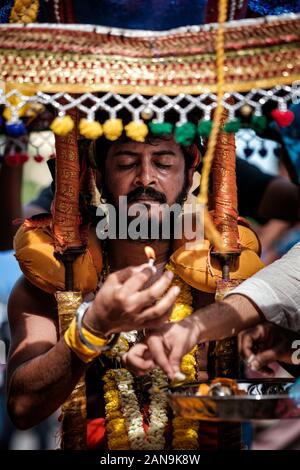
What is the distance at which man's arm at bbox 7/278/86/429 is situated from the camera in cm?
234

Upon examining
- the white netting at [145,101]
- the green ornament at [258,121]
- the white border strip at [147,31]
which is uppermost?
the white border strip at [147,31]

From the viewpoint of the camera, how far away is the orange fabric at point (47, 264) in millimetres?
2545

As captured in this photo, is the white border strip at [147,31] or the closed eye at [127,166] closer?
the white border strip at [147,31]

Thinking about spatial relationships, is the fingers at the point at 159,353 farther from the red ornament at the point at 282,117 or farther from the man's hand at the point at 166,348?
the red ornament at the point at 282,117

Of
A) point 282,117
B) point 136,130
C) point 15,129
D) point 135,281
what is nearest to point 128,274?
point 135,281

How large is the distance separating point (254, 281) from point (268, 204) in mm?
1585

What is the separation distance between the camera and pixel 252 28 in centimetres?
206

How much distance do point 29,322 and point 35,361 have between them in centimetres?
30

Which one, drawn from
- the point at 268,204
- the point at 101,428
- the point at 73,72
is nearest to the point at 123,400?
the point at 101,428

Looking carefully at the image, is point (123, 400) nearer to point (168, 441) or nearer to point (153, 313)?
point (168, 441)

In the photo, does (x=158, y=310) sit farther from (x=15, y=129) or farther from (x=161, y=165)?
(x=161, y=165)

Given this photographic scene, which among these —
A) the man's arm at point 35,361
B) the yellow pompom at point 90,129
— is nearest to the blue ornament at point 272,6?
the yellow pompom at point 90,129

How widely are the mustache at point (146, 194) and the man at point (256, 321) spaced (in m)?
0.45

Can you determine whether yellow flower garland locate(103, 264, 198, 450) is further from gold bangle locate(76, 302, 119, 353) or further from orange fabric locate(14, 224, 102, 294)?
gold bangle locate(76, 302, 119, 353)
